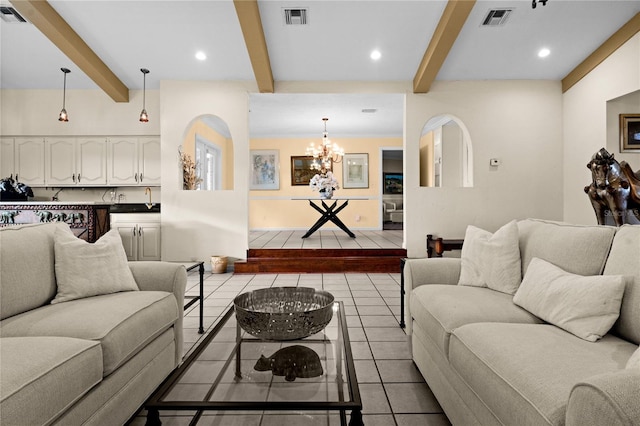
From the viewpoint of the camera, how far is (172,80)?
17.0ft

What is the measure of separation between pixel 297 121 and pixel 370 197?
276 centimetres

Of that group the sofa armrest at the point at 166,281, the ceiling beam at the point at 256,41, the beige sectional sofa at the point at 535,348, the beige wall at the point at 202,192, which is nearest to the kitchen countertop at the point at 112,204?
the beige wall at the point at 202,192

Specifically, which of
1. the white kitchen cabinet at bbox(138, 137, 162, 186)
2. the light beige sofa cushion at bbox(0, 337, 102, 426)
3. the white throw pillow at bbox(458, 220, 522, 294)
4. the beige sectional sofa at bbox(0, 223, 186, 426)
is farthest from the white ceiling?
the light beige sofa cushion at bbox(0, 337, 102, 426)

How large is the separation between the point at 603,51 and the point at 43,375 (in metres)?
6.02

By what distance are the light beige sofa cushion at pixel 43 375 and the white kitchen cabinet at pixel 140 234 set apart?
401cm

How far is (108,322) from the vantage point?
154 cm

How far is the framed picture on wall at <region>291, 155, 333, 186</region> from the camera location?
9.06 m

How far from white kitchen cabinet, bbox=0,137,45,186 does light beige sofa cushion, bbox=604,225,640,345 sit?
6910 mm

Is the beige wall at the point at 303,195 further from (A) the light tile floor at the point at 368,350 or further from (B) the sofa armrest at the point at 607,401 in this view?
(B) the sofa armrest at the point at 607,401

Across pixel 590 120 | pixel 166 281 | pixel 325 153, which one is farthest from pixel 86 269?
pixel 325 153

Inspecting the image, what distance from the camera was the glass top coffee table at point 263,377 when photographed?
Result: 1087mm

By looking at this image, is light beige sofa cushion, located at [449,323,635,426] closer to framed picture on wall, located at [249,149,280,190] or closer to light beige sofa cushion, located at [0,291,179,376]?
light beige sofa cushion, located at [0,291,179,376]

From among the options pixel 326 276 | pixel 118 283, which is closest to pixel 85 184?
pixel 326 276

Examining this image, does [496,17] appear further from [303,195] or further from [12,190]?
[12,190]
